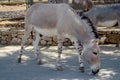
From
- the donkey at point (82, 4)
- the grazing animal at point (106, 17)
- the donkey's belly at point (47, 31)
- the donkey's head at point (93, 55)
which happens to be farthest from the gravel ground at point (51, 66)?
the donkey at point (82, 4)

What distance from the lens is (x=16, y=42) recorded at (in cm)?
1167

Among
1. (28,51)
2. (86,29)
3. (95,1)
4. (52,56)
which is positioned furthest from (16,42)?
(95,1)

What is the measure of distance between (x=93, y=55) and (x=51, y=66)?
1536 millimetres

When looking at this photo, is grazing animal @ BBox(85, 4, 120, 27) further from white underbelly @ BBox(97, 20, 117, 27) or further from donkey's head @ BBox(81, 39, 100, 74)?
donkey's head @ BBox(81, 39, 100, 74)

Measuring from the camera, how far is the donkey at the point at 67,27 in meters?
7.46

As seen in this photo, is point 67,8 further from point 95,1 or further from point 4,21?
point 95,1

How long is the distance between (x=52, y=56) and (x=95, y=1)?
10.2m

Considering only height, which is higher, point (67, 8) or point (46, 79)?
point (67, 8)

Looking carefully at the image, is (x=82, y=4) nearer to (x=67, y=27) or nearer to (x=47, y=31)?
(x=47, y=31)

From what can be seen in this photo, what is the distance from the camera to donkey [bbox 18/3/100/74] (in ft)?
24.5

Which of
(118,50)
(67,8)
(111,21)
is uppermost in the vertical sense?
(67,8)

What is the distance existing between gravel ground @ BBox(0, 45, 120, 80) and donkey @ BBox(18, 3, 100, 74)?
10.5 inches

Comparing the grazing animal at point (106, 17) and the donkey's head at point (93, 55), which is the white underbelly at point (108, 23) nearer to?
the grazing animal at point (106, 17)

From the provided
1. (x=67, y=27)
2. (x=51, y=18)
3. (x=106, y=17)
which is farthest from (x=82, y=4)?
(x=67, y=27)
